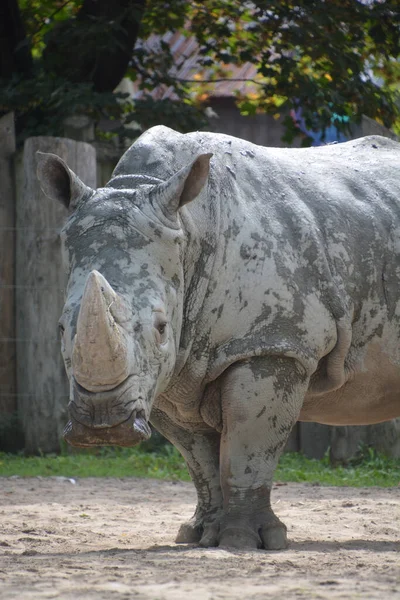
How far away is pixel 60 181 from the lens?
5301mm

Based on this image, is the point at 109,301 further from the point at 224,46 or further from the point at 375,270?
the point at 224,46

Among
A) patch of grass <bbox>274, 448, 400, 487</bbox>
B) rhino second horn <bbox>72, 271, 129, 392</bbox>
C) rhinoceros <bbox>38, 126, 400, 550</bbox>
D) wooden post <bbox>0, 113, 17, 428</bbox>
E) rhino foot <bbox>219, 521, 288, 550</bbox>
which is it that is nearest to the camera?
rhino second horn <bbox>72, 271, 129, 392</bbox>

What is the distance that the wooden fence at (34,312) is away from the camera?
29.2 ft

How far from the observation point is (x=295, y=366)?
5230 mm

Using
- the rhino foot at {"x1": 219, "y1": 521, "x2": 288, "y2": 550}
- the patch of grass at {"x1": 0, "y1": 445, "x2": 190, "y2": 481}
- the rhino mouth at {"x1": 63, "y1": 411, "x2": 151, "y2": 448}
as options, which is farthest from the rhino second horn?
the patch of grass at {"x1": 0, "y1": 445, "x2": 190, "y2": 481}

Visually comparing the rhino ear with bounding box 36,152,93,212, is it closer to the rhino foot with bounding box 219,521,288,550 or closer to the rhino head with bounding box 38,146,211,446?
the rhino head with bounding box 38,146,211,446

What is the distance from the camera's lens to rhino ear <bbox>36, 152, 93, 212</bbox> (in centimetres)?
517

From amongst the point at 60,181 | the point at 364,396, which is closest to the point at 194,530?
the point at 364,396

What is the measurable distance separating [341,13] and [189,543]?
19.4 feet

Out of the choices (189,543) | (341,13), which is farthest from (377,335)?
(341,13)

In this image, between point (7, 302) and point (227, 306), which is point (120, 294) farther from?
point (7, 302)

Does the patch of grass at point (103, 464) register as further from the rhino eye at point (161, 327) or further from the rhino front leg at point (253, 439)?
the rhino eye at point (161, 327)

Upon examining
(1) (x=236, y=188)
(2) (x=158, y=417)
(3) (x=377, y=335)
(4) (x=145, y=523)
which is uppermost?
(1) (x=236, y=188)

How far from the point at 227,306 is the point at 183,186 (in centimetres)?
57
